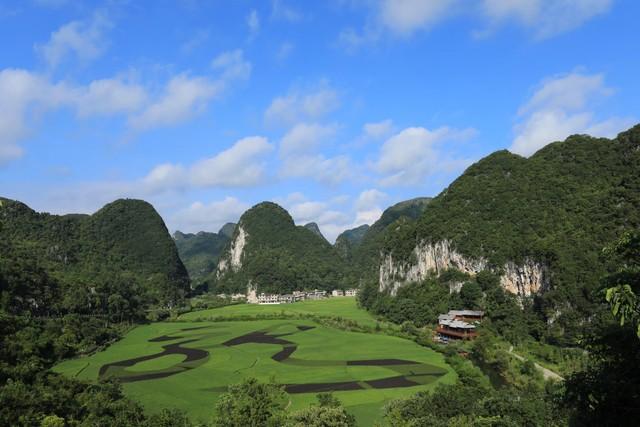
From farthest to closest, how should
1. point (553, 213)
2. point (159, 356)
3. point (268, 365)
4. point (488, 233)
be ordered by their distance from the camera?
point (488, 233), point (553, 213), point (159, 356), point (268, 365)


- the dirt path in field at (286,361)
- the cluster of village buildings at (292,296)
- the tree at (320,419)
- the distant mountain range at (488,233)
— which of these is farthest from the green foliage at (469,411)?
the cluster of village buildings at (292,296)

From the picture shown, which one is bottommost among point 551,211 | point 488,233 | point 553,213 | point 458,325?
point 458,325

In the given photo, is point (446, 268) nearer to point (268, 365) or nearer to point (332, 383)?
point (268, 365)

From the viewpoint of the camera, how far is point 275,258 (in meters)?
147

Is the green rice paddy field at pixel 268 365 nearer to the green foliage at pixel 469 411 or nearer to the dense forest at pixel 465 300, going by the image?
the dense forest at pixel 465 300

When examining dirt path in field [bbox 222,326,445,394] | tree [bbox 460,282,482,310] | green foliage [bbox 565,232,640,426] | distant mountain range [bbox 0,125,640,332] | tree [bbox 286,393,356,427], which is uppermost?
distant mountain range [bbox 0,125,640,332]

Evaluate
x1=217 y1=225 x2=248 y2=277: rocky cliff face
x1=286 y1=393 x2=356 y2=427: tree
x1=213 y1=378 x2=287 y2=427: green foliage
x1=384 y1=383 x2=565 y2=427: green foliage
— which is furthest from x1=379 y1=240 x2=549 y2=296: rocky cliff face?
x1=217 y1=225 x2=248 y2=277: rocky cliff face

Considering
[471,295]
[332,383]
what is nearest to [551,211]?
[471,295]

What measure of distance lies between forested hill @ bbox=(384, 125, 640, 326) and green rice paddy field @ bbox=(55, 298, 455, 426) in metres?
21.4

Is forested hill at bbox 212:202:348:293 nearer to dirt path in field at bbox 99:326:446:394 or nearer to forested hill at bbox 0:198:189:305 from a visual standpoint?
forested hill at bbox 0:198:189:305

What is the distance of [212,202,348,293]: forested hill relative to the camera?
13738 centimetres

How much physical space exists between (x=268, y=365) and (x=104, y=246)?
306 ft

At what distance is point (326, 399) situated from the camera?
90.7 ft

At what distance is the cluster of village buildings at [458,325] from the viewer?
55.8m
